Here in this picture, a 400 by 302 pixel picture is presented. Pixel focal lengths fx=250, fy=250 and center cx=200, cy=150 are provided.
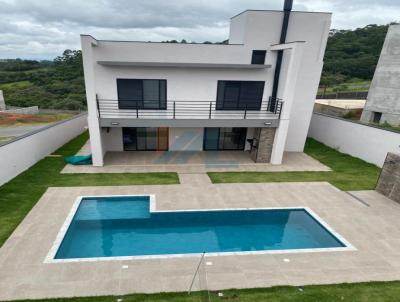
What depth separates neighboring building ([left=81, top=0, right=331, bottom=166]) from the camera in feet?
46.5

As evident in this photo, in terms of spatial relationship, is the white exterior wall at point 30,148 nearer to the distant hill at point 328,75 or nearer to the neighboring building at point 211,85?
the neighboring building at point 211,85

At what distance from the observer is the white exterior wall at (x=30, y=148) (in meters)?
11.7

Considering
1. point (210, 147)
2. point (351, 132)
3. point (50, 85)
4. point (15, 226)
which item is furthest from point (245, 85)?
point (50, 85)

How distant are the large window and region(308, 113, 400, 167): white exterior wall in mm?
7190

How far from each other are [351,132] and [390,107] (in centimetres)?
1068

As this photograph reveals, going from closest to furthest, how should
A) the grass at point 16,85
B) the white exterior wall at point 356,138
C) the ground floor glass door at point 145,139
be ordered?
the white exterior wall at point 356,138
the ground floor glass door at point 145,139
the grass at point 16,85

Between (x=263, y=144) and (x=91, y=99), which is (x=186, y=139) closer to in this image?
(x=263, y=144)

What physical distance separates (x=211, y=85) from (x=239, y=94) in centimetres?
192

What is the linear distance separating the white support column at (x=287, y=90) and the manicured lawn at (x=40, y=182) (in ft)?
21.6

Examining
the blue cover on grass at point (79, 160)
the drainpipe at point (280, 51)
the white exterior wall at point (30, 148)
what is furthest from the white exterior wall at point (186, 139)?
the white exterior wall at point (30, 148)

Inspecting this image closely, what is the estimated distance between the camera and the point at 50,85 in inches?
2327

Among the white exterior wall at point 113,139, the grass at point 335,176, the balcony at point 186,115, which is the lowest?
the grass at point 335,176

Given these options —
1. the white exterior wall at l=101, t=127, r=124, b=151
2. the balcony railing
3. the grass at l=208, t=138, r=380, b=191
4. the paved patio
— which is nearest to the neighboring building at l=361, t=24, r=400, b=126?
the grass at l=208, t=138, r=380, b=191

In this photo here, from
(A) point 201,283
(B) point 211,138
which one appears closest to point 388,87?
(B) point 211,138
